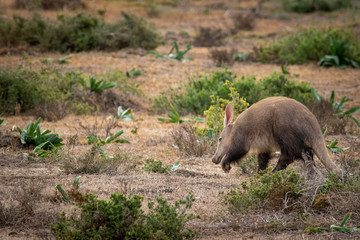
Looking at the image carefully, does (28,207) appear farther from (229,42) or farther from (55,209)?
(229,42)

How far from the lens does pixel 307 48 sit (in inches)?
579

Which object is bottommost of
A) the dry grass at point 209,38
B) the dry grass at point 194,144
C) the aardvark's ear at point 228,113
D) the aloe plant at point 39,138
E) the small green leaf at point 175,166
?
the dry grass at point 209,38

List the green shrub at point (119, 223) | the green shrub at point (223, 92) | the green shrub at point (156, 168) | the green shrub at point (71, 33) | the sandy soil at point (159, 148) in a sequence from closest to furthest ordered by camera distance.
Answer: the green shrub at point (119, 223), the sandy soil at point (159, 148), the green shrub at point (156, 168), the green shrub at point (223, 92), the green shrub at point (71, 33)

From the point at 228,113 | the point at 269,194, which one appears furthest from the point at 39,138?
the point at 269,194

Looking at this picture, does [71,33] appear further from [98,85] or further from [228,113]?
[228,113]

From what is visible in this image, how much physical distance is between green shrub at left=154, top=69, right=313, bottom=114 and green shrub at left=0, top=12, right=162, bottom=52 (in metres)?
4.60

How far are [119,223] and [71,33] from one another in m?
11.5

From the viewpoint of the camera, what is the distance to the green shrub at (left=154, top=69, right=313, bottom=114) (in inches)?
411

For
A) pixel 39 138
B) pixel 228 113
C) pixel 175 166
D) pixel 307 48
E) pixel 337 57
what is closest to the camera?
pixel 228 113

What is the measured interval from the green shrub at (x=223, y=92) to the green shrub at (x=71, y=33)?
4.60 meters

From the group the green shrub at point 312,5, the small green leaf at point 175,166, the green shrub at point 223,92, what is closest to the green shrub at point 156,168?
the small green leaf at point 175,166

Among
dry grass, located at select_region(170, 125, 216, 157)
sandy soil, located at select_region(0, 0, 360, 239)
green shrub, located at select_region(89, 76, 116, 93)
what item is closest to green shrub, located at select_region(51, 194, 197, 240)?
sandy soil, located at select_region(0, 0, 360, 239)

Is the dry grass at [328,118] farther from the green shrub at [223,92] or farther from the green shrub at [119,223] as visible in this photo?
the green shrub at [119,223]

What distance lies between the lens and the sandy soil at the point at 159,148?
16.5 ft
